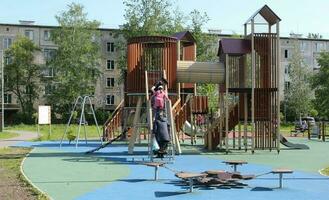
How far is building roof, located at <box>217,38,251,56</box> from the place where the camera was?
70.9 feet

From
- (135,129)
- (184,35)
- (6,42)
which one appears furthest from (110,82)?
(135,129)

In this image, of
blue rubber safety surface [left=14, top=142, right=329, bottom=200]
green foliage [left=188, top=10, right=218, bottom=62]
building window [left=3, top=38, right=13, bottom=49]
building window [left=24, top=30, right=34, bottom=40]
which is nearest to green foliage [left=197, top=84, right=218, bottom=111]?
A: green foliage [left=188, top=10, right=218, bottom=62]

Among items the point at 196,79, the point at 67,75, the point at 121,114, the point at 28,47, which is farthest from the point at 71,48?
the point at 196,79

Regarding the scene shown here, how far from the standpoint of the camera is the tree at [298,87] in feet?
238

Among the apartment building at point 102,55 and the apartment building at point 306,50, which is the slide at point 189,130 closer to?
the apartment building at point 102,55

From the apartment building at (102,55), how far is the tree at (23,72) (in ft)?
6.79

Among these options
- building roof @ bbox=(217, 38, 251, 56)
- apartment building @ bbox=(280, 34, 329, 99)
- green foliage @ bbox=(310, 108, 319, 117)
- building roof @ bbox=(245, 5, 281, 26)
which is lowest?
green foliage @ bbox=(310, 108, 319, 117)

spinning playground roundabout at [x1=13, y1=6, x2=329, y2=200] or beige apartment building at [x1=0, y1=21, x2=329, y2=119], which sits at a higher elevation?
beige apartment building at [x1=0, y1=21, x2=329, y2=119]

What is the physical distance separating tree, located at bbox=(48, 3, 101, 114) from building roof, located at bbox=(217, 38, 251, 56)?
142ft

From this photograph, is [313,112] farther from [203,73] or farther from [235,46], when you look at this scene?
[203,73]

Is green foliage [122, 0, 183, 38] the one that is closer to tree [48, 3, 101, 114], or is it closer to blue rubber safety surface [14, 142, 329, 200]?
tree [48, 3, 101, 114]

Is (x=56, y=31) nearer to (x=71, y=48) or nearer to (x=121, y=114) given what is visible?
(x=71, y=48)

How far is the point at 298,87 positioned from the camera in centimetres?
7350

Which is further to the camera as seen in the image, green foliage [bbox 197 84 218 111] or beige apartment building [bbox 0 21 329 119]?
beige apartment building [bbox 0 21 329 119]
